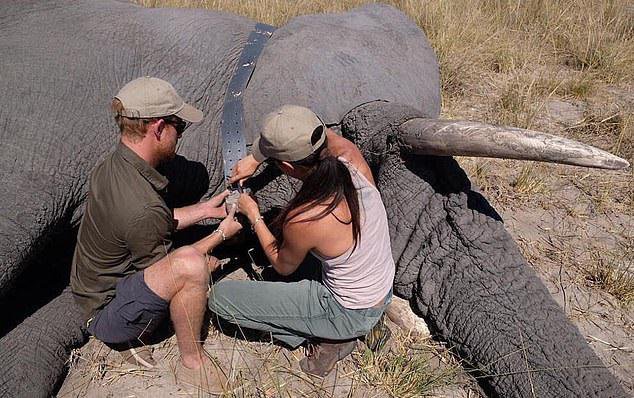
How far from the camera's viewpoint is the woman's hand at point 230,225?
133 inches

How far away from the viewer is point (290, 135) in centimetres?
275

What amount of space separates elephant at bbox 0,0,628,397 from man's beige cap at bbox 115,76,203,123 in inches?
29.5

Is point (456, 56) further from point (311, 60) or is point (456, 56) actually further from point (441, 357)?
point (441, 357)

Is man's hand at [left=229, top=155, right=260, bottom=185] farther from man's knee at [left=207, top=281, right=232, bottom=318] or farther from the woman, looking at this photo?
man's knee at [left=207, top=281, right=232, bottom=318]

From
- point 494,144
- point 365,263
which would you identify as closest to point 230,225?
point 365,263

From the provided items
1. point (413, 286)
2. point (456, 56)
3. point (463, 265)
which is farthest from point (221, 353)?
point (456, 56)

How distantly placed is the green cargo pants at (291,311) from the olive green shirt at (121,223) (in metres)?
0.44

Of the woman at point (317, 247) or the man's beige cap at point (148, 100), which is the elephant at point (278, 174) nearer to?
the woman at point (317, 247)

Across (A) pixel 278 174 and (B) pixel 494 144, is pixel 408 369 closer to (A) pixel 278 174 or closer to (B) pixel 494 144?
(B) pixel 494 144

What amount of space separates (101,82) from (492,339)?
8.61 ft

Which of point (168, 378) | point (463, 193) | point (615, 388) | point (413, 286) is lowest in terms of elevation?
point (168, 378)

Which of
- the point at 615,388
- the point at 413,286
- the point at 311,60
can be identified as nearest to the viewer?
the point at 615,388

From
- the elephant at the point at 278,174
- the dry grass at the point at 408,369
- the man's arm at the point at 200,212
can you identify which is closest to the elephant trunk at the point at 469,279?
the elephant at the point at 278,174

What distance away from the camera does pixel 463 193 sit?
11.1ft
